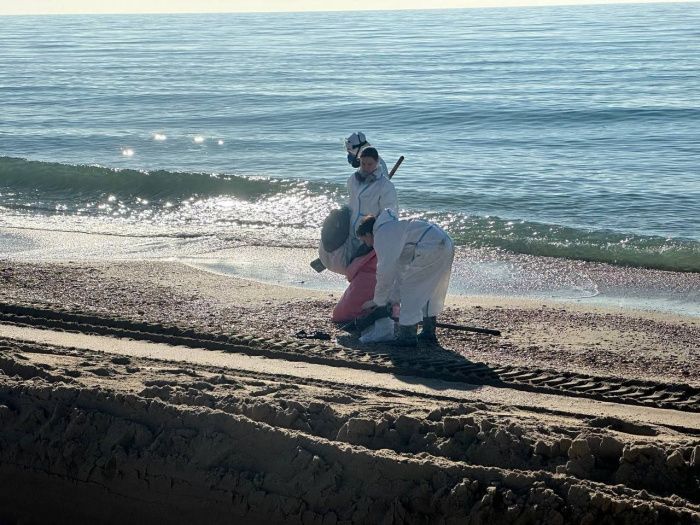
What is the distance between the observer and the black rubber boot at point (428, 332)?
29.3 feet

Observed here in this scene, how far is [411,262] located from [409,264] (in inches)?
1.3

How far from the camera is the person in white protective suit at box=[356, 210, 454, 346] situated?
852 cm

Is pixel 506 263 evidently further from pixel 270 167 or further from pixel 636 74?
pixel 636 74

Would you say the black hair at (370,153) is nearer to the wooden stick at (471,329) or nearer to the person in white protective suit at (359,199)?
the person in white protective suit at (359,199)

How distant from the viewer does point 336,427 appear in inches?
237

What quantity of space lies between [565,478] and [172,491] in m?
2.03

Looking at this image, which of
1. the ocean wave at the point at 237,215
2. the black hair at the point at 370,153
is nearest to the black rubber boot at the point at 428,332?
the black hair at the point at 370,153

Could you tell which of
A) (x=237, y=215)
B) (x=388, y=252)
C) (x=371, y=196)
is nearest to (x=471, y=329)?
(x=388, y=252)

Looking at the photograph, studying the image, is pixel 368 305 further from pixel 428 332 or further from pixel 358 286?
pixel 428 332

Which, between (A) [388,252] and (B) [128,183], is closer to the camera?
(A) [388,252]

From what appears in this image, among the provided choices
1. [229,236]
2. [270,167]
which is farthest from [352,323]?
[270,167]

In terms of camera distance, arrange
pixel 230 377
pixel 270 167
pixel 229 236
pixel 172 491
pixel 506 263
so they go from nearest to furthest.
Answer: pixel 172 491
pixel 230 377
pixel 506 263
pixel 229 236
pixel 270 167

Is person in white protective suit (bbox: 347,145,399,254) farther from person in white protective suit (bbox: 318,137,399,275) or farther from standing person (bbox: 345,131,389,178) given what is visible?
standing person (bbox: 345,131,389,178)

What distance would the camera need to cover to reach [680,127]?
25422mm
